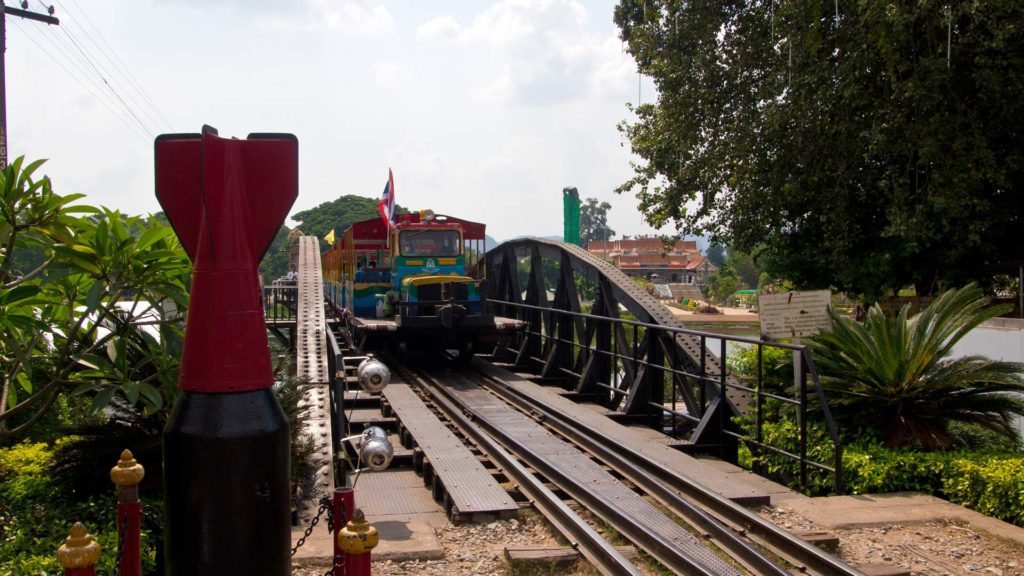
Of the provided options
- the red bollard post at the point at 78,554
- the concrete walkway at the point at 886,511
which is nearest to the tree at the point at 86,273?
the red bollard post at the point at 78,554

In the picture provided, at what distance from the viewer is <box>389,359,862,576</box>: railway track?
5.51m

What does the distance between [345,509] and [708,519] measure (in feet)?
10.5

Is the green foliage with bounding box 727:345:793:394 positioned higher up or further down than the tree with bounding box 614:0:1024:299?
further down

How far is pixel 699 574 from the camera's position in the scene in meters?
5.32

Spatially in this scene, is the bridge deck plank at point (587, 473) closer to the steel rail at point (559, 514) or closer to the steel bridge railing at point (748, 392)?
the steel rail at point (559, 514)

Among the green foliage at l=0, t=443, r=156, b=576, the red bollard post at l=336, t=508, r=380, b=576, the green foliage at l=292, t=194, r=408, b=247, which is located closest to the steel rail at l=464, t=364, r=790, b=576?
the red bollard post at l=336, t=508, r=380, b=576

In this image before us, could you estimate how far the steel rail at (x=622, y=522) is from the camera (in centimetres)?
542

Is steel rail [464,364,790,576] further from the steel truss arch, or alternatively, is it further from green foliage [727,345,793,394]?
green foliage [727,345,793,394]

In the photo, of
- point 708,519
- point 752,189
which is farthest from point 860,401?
point 752,189

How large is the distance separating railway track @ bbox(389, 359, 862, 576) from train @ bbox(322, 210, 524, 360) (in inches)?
172

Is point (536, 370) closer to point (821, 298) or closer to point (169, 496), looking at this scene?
point (821, 298)

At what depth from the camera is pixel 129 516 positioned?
10.3ft

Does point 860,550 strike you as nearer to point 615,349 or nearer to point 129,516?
point 129,516

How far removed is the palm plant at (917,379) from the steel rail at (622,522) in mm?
2457
